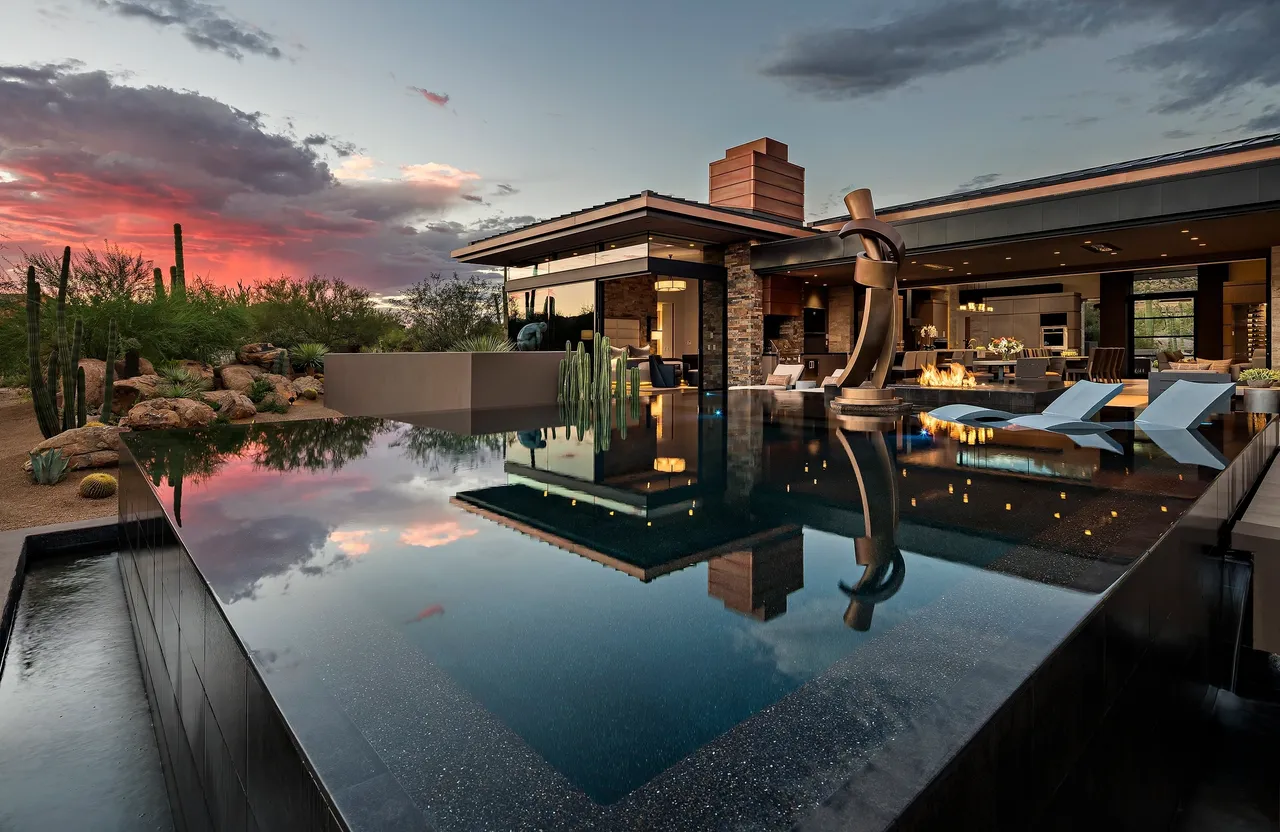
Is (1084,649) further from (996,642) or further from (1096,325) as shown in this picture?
(1096,325)

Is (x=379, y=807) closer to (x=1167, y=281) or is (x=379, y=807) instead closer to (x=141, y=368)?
(x=141, y=368)

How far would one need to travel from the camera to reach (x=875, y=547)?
2.36 m

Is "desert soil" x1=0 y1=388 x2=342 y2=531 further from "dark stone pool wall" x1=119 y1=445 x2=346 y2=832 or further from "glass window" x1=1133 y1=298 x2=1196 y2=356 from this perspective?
"glass window" x1=1133 y1=298 x2=1196 y2=356

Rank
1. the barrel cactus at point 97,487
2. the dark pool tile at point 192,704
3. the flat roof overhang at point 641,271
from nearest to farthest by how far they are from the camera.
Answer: the dark pool tile at point 192,704 → the barrel cactus at point 97,487 → the flat roof overhang at point 641,271

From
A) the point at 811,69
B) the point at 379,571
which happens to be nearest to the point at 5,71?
the point at 811,69

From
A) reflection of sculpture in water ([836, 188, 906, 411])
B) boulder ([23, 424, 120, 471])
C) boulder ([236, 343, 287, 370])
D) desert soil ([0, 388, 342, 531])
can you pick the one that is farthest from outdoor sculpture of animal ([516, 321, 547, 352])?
reflection of sculpture in water ([836, 188, 906, 411])

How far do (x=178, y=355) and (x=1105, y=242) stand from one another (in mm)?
16584

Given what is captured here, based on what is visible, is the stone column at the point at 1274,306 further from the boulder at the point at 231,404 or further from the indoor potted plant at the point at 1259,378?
the boulder at the point at 231,404

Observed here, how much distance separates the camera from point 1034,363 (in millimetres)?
12109

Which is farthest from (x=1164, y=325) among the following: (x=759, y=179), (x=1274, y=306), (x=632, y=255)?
(x=632, y=255)

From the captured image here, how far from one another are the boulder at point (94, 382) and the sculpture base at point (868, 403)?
10368mm

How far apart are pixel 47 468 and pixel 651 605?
822cm

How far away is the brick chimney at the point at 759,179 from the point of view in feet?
74.7

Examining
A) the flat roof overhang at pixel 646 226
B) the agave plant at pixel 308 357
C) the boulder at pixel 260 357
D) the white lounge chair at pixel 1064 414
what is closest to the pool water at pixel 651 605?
the white lounge chair at pixel 1064 414
